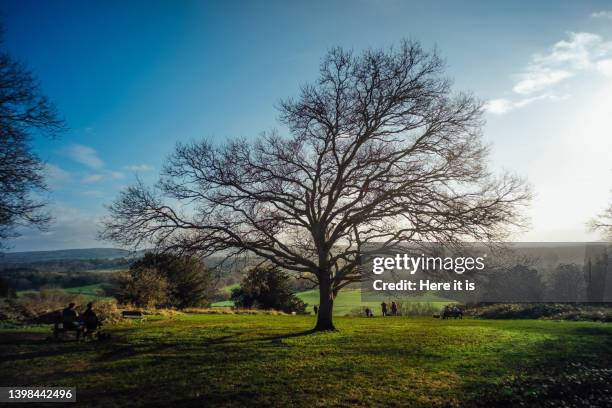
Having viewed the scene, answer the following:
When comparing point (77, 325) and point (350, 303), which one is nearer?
point (77, 325)

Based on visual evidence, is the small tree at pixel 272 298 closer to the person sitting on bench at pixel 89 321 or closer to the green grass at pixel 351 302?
the green grass at pixel 351 302

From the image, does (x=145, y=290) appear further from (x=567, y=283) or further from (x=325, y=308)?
(x=567, y=283)

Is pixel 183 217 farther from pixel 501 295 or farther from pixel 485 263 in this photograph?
pixel 501 295

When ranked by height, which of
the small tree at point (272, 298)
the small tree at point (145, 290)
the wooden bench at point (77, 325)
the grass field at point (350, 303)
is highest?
the wooden bench at point (77, 325)

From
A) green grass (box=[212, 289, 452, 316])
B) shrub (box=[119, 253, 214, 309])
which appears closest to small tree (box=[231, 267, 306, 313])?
green grass (box=[212, 289, 452, 316])

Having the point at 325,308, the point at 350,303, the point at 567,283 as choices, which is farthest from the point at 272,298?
the point at 567,283

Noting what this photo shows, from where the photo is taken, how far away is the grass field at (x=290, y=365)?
8.56m

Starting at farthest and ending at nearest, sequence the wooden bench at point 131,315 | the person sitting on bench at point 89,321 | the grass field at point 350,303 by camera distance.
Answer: the grass field at point 350,303
the wooden bench at point 131,315
the person sitting on bench at point 89,321

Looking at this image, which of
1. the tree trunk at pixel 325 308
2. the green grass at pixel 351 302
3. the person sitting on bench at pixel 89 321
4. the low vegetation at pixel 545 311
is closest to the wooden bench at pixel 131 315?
the person sitting on bench at pixel 89 321

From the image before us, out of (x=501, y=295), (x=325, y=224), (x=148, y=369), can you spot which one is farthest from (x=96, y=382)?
(x=501, y=295)

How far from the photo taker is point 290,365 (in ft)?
37.3

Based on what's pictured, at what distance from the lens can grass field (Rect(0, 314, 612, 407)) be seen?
28.1ft

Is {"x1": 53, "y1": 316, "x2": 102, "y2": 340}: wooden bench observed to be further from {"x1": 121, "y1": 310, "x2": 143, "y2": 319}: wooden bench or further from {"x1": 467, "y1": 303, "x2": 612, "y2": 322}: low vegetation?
{"x1": 467, "y1": 303, "x2": 612, "y2": 322}: low vegetation

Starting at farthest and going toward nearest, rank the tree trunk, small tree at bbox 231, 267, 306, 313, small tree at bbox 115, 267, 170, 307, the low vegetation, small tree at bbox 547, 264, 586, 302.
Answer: small tree at bbox 231, 267, 306, 313 < small tree at bbox 547, 264, 586, 302 < small tree at bbox 115, 267, 170, 307 < the low vegetation < the tree trunk
